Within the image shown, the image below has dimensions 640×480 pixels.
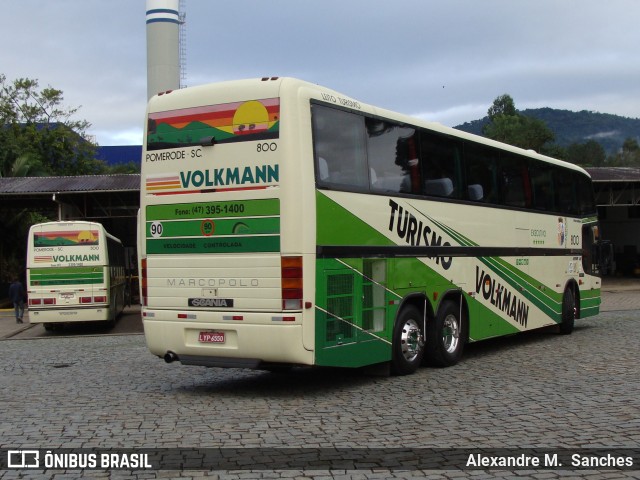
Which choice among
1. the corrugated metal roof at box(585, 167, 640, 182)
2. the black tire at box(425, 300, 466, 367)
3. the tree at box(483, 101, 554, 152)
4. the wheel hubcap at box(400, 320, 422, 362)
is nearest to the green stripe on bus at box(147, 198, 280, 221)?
the wheel hubcap at box(400, 320, 422, 362)

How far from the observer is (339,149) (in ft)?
32.3

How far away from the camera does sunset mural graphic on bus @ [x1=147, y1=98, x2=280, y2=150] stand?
369 inches

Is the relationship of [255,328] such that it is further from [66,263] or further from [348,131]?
[66,263]

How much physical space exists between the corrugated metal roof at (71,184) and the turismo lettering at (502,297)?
17658 mm

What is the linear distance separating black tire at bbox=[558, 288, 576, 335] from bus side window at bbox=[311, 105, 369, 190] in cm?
846

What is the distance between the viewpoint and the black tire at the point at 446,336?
11930 millimetres

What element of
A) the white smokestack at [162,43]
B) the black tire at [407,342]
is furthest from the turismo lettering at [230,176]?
the white smokestack at [162,43]

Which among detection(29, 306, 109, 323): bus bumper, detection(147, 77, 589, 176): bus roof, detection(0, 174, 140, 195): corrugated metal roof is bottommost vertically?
detection(29, 306, 109, 323): bus bumper

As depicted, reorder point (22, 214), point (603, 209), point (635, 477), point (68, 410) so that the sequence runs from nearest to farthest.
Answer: point (635, 477) → point (68, 410) → point (22, 214) → point (603, 209)

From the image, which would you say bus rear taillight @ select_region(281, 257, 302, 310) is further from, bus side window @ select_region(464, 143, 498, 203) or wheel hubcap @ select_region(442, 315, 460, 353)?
bus side window @ select_region(464, 143, 498, 203)

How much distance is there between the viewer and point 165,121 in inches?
403

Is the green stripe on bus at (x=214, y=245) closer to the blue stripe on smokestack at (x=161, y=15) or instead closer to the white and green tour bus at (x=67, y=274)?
the white and green tour bus at (x=67, y=274)

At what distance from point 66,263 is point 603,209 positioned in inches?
A: 1446

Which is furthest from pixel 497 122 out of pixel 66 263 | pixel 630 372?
pixel 630 372
